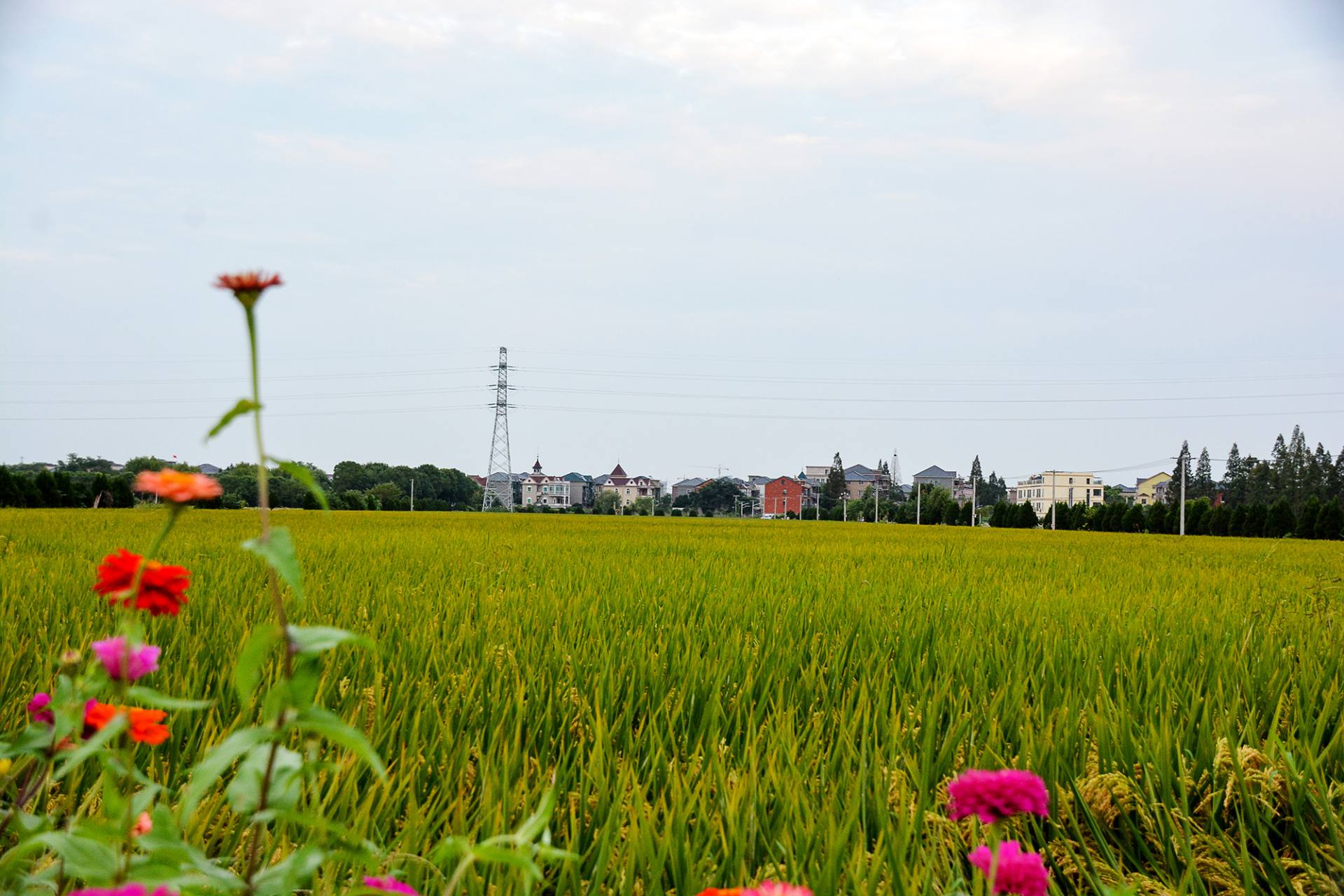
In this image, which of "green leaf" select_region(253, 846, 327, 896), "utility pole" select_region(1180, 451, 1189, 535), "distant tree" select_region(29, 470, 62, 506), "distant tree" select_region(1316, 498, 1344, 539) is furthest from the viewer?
"utility pole" select_region(1180, 451, 1189, 535)

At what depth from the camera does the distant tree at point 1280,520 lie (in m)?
26.3

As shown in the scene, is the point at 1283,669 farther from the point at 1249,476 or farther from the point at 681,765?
the point at 1249,476

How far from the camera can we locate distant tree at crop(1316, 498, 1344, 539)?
2530 centimetres

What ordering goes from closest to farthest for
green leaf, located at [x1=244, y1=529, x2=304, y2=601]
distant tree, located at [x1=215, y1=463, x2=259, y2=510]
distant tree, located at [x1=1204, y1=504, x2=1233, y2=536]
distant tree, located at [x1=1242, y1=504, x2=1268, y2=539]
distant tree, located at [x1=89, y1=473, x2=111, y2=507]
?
green leaf, located at [x1=244, y1=529, x2=304, y2=601] < distant tree, located at [x1=89, y1=473, x2=111, y2=507] < distant tree, located at [x1=1242, y1=504, x2=1268, y2=539] < distant tree, located at [x1=1204, y1=504, x2=1233, y2=536] < distant tree, located at [x1=215, y1=463, x2=259, y2=510]

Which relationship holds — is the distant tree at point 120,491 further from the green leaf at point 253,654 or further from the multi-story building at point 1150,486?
the multi-story building at point 1150,486

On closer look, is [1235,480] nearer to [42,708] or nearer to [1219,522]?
[1219,522]

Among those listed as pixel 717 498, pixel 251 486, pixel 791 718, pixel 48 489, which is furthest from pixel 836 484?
pixel 791 718

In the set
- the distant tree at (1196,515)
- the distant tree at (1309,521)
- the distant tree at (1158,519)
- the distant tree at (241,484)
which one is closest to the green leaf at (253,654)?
the distant tree at (1309,521)

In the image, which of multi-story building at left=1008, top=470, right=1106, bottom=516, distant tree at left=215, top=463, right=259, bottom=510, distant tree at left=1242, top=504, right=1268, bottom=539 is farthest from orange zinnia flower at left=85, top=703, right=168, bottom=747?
multi-story building at left=1008, top=470, right=1106, bottom=516

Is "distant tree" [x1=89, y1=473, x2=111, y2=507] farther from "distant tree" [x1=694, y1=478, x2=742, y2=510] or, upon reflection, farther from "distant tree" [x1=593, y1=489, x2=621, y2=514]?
"distant tree" [x1=694, y1=478, x2=742, y2=510]

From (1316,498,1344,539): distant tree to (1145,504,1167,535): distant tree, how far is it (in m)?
5.89

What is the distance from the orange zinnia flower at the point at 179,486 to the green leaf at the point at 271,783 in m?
0.18

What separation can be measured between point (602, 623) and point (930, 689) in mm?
1082

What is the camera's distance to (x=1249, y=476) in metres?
70.9
